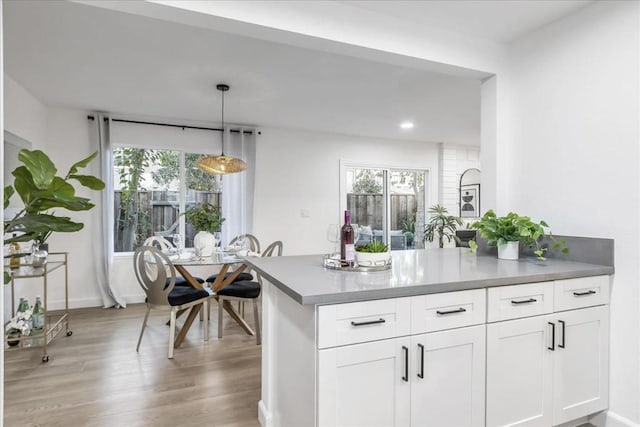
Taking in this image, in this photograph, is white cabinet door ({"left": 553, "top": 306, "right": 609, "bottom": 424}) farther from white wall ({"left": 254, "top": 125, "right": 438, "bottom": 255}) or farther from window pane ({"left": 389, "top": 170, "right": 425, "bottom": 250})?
window pane ({"left": 389, "top": 170, "right": 425, "bottom": 250})

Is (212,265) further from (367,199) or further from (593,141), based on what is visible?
(367,199)

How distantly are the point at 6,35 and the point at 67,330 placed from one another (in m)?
2.61

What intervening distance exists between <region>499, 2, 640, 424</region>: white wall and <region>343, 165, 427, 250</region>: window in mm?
3686

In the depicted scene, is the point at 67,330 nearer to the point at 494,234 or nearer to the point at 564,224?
the point at 494,234

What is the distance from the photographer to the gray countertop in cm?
138

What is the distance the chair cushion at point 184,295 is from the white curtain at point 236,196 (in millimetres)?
1820

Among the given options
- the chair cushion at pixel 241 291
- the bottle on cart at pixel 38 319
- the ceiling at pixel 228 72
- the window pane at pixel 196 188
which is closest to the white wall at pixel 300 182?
the ceiling at pixel 228 72

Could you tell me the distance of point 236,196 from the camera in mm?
5105

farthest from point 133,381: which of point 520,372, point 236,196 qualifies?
point 236,196

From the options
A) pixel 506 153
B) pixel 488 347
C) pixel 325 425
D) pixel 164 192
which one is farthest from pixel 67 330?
pixel 506 153

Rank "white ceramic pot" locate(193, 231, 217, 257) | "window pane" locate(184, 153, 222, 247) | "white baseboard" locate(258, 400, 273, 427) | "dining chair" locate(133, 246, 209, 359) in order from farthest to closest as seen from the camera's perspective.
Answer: "window pane" locate(184, 153, 222, 247) < "white ceramic pot" locate(193, 231, 217, 257) < "dining chair" locate(133, 246, 209, 359) < "white baseboard" locate(258, 400, 273, 427)

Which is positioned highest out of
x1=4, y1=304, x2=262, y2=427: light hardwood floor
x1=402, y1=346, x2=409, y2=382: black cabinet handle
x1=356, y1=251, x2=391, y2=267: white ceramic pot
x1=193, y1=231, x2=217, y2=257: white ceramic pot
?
x1=356, y1=251, x2=391, y2=267: white ceramic pot

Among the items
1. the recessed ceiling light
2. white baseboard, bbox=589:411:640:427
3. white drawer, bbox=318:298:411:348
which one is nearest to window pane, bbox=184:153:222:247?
the recessed ceiling light

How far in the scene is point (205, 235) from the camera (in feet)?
11.8
